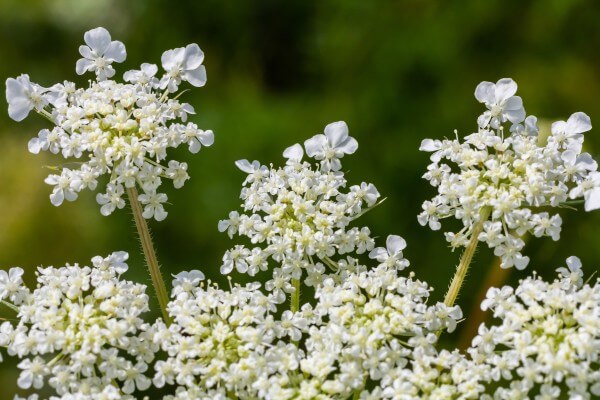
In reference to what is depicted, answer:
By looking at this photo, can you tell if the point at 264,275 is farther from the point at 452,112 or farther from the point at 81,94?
the point at 81,94

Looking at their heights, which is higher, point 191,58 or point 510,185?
point 191,58

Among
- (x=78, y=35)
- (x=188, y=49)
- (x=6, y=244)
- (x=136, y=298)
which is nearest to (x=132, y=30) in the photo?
(x=78, y=35)

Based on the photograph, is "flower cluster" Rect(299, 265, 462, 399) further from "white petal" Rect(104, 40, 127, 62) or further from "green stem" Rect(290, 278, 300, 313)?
"white petal" Rect(104, 40, 127, 62)

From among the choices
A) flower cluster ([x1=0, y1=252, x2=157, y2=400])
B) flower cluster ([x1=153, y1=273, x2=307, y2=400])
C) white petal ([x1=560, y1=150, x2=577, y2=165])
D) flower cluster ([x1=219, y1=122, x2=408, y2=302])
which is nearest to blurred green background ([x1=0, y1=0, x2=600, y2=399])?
white petal ([x1=560, y1=150, x2=577, y2=165])

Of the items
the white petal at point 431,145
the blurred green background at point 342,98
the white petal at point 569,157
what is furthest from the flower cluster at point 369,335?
the blurred green background at point 342,98

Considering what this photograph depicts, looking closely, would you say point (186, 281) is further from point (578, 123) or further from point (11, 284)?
point (578, 123)

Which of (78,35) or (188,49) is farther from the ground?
(78,35)

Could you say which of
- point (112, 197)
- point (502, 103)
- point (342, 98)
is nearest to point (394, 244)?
point (502, 103)
